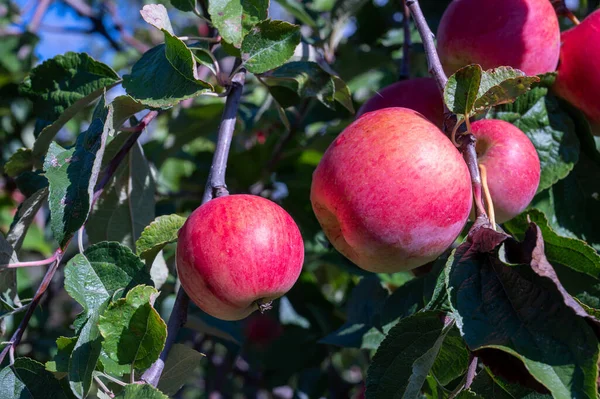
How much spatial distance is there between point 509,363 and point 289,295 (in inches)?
43.6

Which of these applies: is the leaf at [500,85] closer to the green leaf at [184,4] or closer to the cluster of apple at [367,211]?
the cluster of apple at [367,211]

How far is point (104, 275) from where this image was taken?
893mm

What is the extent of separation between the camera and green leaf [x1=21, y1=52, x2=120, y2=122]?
42.4 inches

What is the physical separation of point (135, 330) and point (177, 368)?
0.14 metres

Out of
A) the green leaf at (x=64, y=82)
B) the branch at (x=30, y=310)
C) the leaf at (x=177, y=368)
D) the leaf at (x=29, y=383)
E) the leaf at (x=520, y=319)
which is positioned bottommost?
the leaf at (x=177, y=368)

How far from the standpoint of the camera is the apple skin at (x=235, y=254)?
0.78m

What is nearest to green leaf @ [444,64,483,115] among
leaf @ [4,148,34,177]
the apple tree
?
the apple tree

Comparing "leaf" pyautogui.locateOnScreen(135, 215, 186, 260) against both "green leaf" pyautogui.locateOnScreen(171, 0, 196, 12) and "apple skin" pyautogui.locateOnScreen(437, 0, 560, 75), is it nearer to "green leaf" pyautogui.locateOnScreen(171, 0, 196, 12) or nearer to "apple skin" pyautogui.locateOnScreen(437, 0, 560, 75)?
"green leaf" pyautogui.locateOnScreen(171, 0, 196, 12)

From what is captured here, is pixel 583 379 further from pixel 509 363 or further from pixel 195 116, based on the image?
pixel 195 116

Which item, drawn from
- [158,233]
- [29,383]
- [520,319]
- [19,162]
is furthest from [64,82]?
[520,319]

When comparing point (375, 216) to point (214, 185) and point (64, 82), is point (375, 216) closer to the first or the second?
point (214, 185)

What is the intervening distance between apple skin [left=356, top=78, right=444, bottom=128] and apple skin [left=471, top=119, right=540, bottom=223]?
105 millimetres

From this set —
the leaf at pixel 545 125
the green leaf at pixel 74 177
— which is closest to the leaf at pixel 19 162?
the green leaf at pixel 74 177

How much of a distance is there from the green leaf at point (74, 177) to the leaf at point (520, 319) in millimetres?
464
